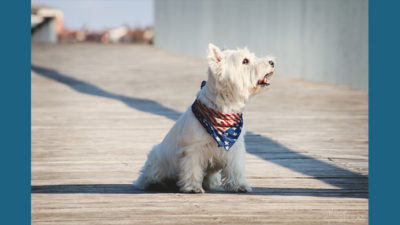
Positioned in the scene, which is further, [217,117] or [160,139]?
[160,139]

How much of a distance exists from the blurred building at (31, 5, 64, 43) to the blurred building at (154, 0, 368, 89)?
30.2 feet

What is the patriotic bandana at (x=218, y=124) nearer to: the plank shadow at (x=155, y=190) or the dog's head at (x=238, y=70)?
the dog's head at (x=238, y=70)

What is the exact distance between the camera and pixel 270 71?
335 centimetres

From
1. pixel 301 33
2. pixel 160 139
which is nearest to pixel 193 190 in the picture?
pixel 160 139

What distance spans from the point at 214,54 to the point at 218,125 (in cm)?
42

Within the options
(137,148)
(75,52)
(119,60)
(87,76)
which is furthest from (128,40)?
(137,148)

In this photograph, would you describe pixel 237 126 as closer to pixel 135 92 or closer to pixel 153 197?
pixel 153 197

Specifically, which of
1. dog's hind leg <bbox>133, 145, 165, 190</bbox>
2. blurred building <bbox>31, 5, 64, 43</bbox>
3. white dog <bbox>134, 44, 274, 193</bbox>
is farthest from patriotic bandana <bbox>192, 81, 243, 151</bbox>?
blurred building <bbox>31, 5, 64, 43</bbox>

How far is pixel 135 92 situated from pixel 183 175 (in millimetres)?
6704

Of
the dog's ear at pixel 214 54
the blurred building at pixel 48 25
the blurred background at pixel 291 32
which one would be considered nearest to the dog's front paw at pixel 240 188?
the dog's ear at pixel 214 54

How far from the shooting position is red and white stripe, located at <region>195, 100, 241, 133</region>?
3.39 metres

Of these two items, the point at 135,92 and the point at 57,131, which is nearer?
the point at 57,131

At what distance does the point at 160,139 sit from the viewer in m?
5.76

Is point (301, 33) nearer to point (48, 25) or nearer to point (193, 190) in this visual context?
point (193, 190)
